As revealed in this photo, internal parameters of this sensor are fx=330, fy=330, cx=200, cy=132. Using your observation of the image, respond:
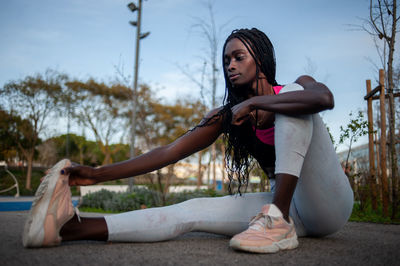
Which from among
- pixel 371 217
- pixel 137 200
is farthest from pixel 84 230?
pixel 137 200

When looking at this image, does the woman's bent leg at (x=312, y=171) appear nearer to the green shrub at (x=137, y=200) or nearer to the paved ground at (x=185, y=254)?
the paved ground at (x=185, y=254)

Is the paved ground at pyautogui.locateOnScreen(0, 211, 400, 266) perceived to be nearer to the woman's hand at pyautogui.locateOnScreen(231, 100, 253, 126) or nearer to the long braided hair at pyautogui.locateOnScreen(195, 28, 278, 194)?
the long braided hair at pyautogui.locateOnScreen(195, 28, 278, 194)

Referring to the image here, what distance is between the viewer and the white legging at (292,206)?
1.55 metres

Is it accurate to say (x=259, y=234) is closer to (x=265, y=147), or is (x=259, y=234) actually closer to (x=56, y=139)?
(x=265, y=147)

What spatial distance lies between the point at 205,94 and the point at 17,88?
1293 centimetres

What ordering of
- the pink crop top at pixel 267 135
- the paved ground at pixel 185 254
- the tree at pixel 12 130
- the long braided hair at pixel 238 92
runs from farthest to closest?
the tree at pixel 12 130 < the long braided hair at pixel 238 92 < the pink crop top at pixel 267 135 < the paved ground at pixel 185 254

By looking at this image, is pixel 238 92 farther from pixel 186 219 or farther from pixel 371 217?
pixel 371 217

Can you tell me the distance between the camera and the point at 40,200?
4.87 feet

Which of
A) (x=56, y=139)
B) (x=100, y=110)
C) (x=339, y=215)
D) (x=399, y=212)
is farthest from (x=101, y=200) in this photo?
(x=100, y=110)

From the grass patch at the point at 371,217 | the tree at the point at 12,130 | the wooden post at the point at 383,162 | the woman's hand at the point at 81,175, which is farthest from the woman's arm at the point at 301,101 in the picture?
the tree at the point at 12,130

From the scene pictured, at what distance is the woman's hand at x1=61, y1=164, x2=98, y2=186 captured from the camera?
61.5 inches

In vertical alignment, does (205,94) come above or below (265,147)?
above

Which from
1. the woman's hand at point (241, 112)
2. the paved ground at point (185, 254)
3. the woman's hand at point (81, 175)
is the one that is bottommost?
the paved ground at point (185, 254)

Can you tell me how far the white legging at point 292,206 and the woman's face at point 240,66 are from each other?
11.8 inches
